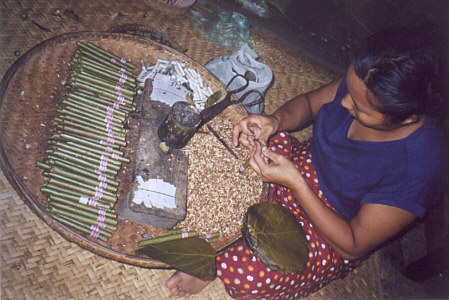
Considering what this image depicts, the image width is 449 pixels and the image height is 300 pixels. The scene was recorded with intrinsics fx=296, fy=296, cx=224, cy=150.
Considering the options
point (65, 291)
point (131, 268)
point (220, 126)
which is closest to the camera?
point (65, 291)

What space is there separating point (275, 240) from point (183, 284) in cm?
103

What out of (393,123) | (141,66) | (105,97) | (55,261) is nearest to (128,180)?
(105,97)

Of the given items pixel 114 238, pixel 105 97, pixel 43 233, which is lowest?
pixel 43 233

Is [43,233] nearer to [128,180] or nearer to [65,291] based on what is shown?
[65,291]

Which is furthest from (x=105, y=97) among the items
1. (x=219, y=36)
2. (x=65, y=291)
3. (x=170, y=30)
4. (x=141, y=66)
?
(x=219, y=36)

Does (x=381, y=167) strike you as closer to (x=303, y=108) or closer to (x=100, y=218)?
(x=303, y=108)

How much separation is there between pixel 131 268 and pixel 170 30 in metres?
3.16

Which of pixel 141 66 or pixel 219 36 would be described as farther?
pixel 219 36

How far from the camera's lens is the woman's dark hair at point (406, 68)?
63.7 inches

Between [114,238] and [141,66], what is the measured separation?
166cm

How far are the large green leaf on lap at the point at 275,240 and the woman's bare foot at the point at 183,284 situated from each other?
2.48ft

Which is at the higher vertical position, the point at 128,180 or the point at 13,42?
the point at 13,42

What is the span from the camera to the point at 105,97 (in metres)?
2.58

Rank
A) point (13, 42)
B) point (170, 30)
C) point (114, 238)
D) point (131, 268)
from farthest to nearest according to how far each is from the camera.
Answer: point (170, 30), point (13, 42), point (131, 268), point (114, 238)
